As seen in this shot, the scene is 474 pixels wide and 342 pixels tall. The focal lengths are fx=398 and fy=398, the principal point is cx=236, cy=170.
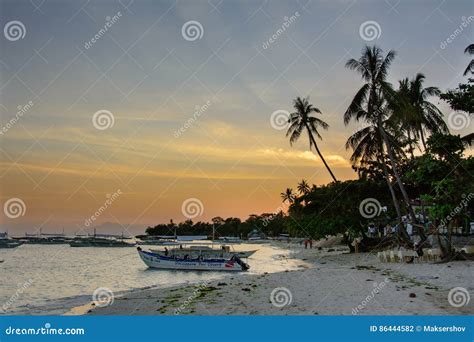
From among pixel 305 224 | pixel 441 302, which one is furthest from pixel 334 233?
pixel 441 302

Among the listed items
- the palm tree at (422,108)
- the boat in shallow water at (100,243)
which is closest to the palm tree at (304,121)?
the palm tree at (422,108)

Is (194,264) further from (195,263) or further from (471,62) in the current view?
(471,62)

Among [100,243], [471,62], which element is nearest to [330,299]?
[471,62]

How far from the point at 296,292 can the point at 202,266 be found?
24598mm

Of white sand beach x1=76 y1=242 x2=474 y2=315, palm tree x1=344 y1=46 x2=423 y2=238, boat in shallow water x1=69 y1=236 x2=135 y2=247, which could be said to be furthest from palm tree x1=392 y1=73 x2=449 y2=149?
boat in shallow water x1=69 y1=236 x2=135 y2=247

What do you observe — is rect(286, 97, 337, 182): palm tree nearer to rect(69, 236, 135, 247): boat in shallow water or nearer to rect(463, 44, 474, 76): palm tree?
rect(463, 44, 474, 76): palm tree

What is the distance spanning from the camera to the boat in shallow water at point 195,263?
36.5 metres

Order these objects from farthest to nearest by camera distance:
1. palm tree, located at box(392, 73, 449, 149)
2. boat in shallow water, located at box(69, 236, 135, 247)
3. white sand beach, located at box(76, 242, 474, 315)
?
boat in shallow water, located at box(69, 236, 135, 247)
palm tree, located at box(392, 73, 449, 149)
white sand beach, located at box(76, 242, 474, 315)

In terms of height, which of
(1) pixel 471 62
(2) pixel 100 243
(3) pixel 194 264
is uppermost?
(1) pixel 471 62

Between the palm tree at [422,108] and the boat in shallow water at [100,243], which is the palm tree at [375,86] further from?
the boat in shallow water at [100,243]

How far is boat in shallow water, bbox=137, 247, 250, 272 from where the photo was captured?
120 feet

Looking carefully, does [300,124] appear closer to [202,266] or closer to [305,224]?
[305,224]

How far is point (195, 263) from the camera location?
3800 cm

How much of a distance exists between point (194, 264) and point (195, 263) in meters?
0.16
